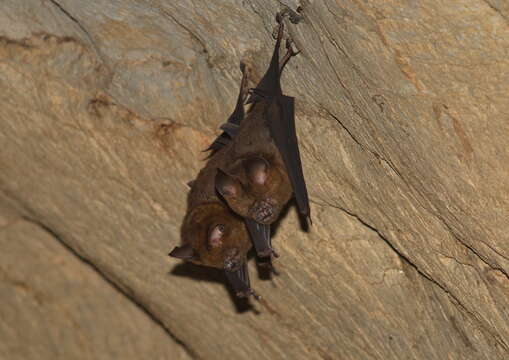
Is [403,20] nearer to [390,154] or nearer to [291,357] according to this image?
[390,154]

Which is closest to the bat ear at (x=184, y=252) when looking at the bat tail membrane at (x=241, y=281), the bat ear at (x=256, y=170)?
the bat tail membrane at (x=241, y=281)

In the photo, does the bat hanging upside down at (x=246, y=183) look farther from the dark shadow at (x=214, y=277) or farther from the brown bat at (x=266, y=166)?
the dark shadow at (x=214, y=277)

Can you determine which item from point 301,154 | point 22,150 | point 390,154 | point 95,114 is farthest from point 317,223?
point 22,150

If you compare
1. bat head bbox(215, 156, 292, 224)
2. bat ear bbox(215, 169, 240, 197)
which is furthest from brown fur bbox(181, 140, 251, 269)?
bat ear bbox(215, 169, 240, 197)

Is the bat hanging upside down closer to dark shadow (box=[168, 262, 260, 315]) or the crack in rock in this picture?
the crack in rock

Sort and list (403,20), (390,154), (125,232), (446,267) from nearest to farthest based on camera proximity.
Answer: (403,20)
(390,154)
(446,267)
(125,232)

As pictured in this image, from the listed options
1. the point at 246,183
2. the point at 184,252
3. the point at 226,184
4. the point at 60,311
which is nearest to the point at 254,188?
the point at 246,183

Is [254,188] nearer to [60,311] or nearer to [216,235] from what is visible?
[216,235]
